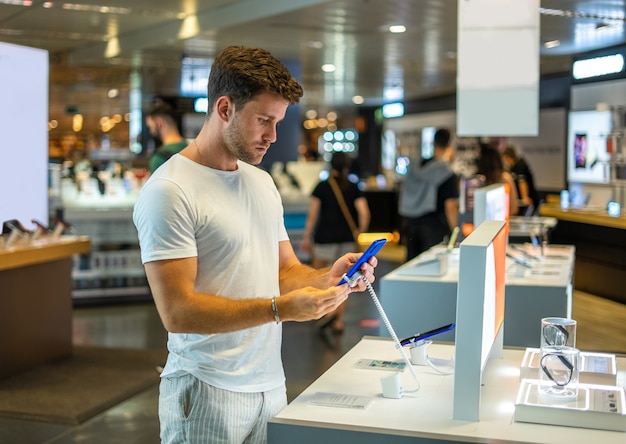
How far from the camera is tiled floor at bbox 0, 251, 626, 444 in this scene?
4.63 meters

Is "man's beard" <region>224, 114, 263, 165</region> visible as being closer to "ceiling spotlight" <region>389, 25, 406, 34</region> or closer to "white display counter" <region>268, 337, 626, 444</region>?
"white display counter" <region>268, 337, 626, 444</region>

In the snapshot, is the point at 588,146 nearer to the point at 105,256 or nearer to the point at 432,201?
the point at 432,201

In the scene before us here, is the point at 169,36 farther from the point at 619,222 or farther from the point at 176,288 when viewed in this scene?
the point at 176,288

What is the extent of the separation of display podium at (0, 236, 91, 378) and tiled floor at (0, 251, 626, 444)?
641 millimetres

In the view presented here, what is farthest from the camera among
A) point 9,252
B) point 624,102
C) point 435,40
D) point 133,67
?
point 133,67

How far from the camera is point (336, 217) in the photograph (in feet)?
23.2

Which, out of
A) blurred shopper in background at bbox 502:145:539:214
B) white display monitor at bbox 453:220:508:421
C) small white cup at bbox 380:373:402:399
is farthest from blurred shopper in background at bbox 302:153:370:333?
white display monitor at bbox 453:220:508:421

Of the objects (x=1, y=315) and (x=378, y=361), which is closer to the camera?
(x=378, y=361)

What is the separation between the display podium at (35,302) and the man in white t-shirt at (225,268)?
3.75 meters

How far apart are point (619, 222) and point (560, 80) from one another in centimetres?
555

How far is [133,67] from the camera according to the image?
42.8 ft

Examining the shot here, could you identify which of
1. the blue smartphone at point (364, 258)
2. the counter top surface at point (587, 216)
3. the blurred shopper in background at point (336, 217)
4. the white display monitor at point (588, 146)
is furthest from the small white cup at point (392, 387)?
the white display monitor at point (588, 146)

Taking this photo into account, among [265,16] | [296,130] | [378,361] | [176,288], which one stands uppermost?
[265,16]

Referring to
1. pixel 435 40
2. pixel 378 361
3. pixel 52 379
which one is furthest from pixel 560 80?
pixel 378 361
